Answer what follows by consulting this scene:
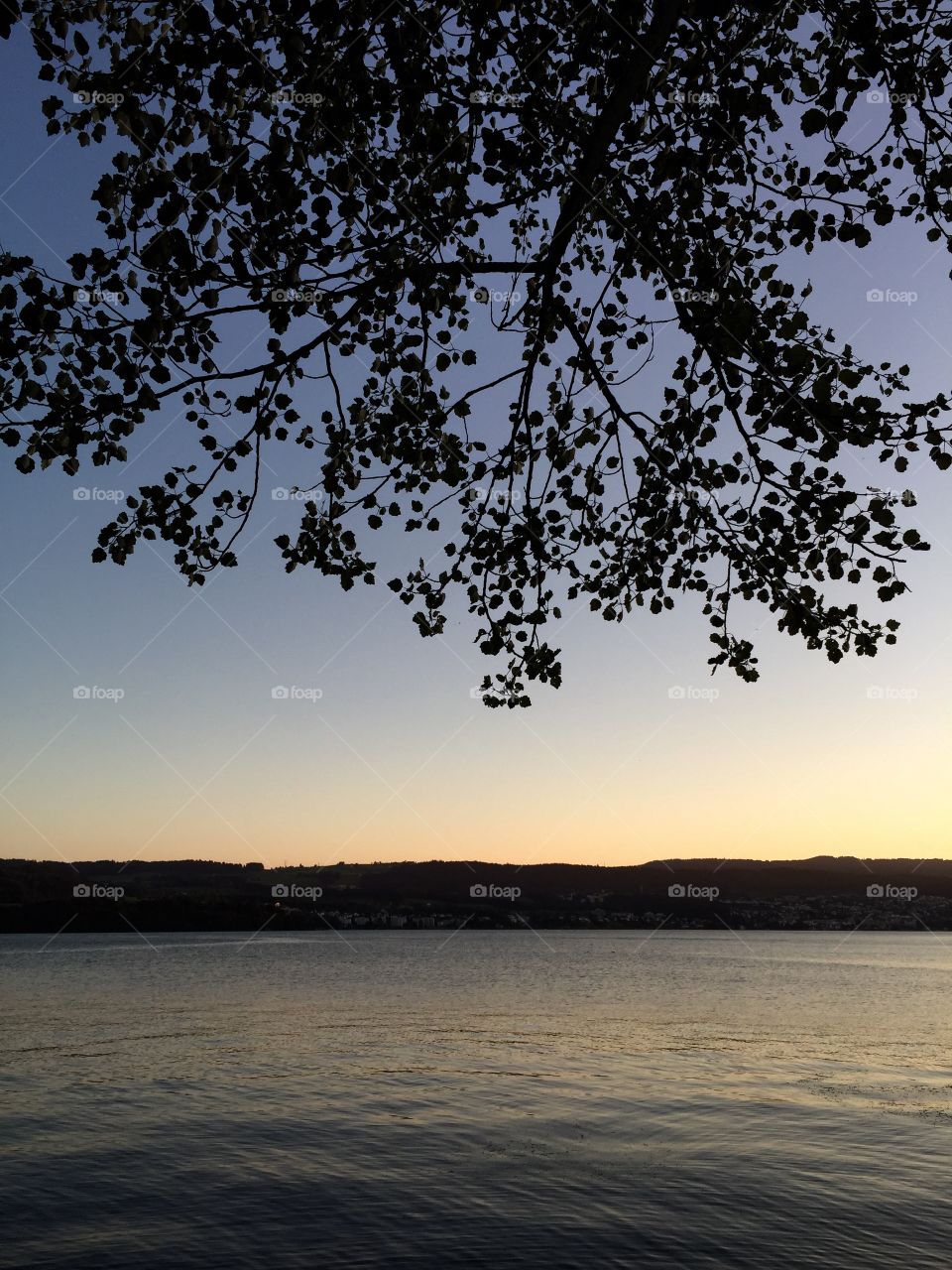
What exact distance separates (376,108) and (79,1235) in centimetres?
1639

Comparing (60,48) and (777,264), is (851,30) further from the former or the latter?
(60,48)

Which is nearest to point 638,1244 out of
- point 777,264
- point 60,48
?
point 777,264

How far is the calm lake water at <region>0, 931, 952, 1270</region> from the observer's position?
1546 cm

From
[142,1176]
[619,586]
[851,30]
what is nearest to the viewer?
[851,30]

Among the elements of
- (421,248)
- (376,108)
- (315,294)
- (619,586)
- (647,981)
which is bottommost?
(647,981)

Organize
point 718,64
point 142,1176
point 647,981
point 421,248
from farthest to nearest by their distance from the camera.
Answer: point 647,981, point 142,1176, point 421,248, point 718,64

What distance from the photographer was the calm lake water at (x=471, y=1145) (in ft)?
50.7

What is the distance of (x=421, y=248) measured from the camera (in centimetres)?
1102

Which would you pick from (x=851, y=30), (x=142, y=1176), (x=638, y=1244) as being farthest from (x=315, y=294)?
(x=142, y=1176)

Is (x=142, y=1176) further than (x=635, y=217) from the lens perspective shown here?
Yes

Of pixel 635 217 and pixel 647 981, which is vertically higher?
pixel 635 217

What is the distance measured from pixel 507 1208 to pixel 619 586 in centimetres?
1103

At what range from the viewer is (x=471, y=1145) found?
75.4 ft

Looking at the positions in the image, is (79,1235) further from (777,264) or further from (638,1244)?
(777,264)
